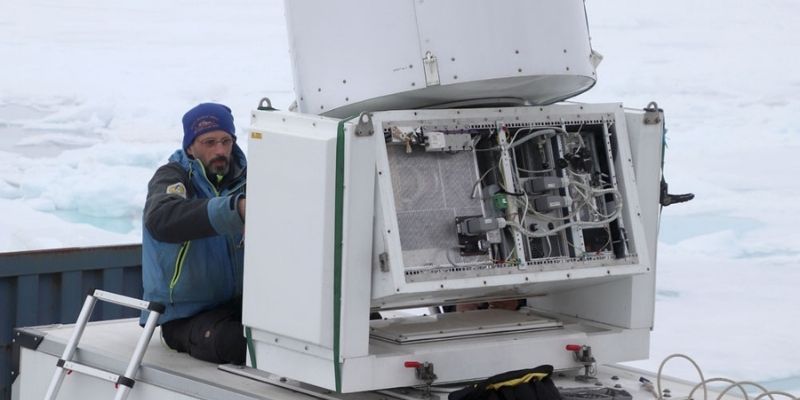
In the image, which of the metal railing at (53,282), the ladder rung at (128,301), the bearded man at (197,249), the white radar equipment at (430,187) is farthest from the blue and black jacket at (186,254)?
the metal railing at (53,282)

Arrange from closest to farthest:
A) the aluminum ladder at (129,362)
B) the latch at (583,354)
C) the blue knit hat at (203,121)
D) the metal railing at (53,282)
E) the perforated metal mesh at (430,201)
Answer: the perforated metal mesh at (430,201), the latch at (583,354), the aluminum ladder at (129,362), the blue knit hat at (203,121), the metal railing at (53,282)

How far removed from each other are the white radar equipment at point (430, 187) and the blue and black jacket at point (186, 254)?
21.8 inches

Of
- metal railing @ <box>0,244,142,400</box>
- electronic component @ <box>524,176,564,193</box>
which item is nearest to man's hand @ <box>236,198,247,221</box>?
electronic component @ <box>524,176,564,193</box>

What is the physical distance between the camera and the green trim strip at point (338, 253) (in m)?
3.07

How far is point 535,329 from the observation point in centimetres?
360

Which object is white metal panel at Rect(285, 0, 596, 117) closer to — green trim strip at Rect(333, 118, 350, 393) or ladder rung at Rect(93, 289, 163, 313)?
green trim strip at Rect(333, 118, 350, 393)

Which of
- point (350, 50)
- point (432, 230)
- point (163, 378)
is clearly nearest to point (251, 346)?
point (163, 378)

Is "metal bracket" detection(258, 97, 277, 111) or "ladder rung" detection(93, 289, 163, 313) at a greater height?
"metal bracket" detection(258, 97, 277, 111)

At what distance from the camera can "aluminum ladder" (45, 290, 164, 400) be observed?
11.8 feet

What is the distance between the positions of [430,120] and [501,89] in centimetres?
25

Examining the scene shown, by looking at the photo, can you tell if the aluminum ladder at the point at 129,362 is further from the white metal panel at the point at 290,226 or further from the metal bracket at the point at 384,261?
the metal bracket at the point at 384,261

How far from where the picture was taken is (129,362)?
147 inches

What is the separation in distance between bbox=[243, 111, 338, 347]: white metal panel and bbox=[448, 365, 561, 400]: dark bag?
1.34 feet

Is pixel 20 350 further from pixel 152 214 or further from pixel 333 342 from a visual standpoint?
pixel 333 342
